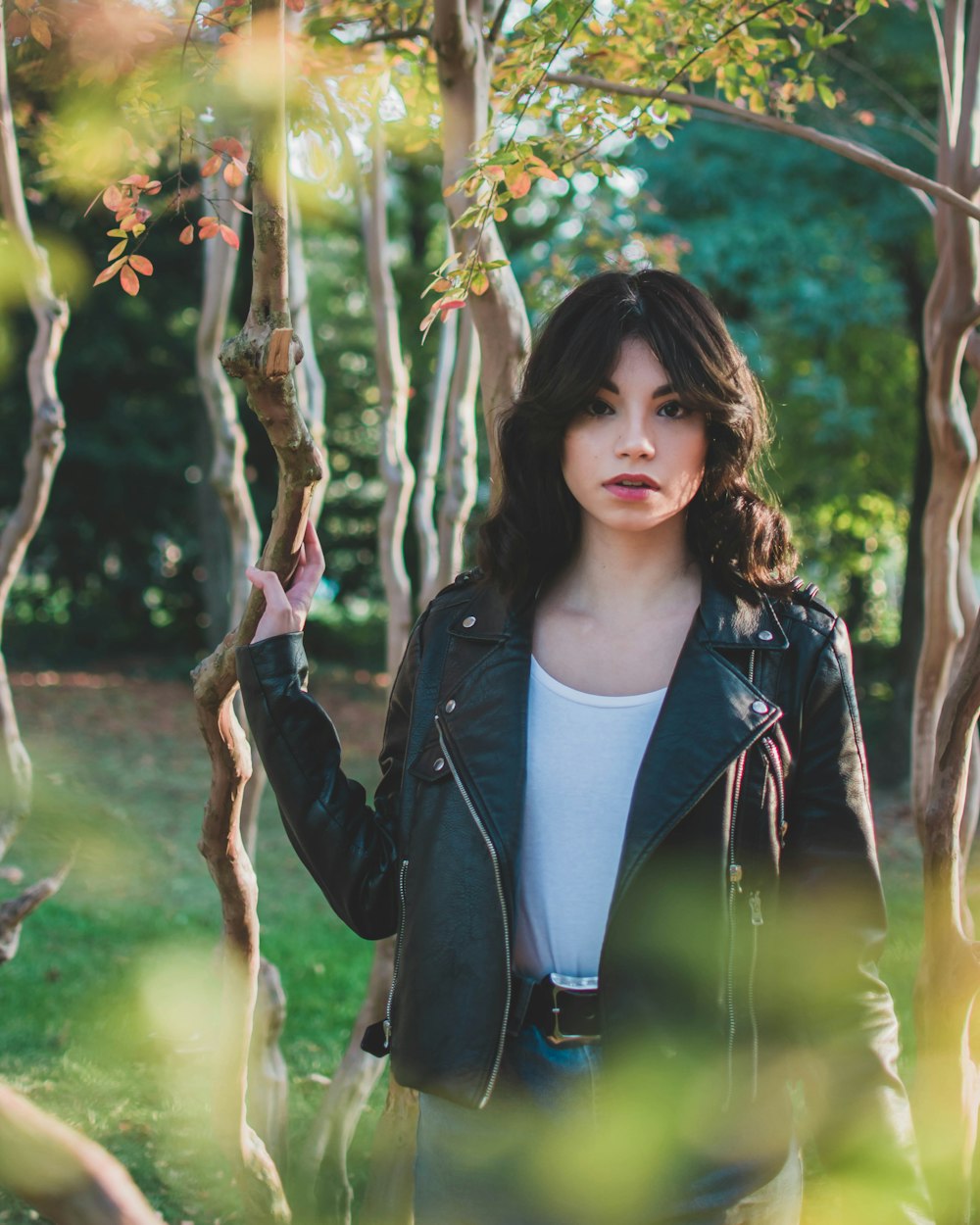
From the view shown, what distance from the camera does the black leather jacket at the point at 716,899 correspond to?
67.1 inches

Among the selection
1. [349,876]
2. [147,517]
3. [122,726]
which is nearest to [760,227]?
[122,726]

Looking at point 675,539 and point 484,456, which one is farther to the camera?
point 484,456

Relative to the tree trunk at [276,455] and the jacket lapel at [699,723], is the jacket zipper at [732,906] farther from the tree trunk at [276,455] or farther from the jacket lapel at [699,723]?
the tree trunk at [276,455]

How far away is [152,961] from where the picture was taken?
5844 millimetres

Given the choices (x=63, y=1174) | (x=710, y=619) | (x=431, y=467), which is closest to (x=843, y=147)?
(x=710, y=619)

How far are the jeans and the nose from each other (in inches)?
33.3

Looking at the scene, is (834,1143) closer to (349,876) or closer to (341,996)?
(349,876)

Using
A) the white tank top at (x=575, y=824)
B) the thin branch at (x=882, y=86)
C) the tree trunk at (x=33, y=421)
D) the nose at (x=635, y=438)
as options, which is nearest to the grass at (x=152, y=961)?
the tree trunk at (x=33, y=421)

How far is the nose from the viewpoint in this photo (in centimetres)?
183

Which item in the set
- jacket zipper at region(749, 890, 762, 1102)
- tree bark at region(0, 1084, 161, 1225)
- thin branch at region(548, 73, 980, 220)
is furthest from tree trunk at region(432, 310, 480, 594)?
tree bark at region(0, 1084, 161, 1225)

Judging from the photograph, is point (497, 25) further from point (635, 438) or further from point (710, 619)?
point (710, 619)

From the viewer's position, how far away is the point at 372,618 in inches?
734

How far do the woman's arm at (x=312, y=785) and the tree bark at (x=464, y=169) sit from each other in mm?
827

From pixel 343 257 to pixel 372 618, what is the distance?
5.43 metres
